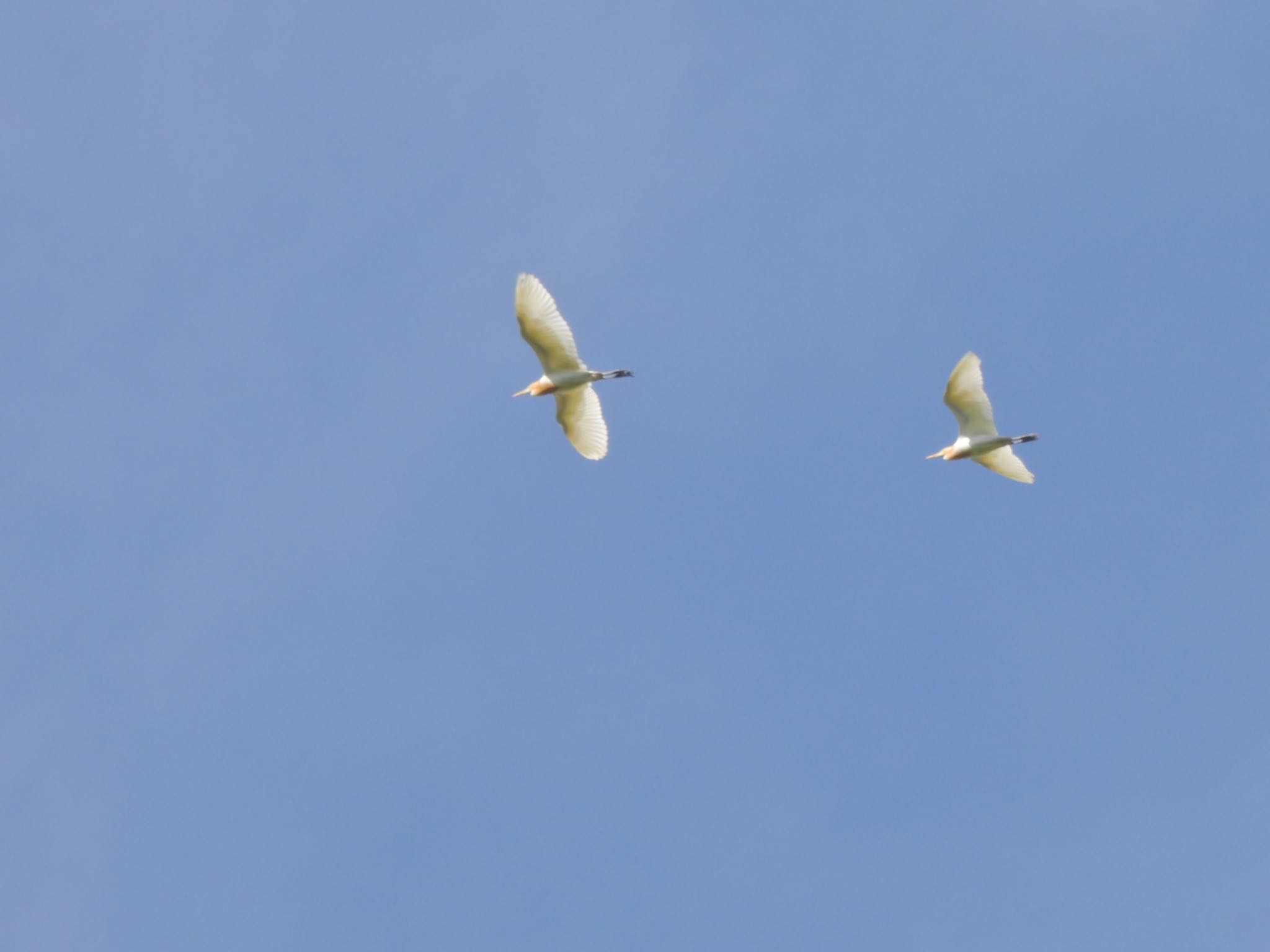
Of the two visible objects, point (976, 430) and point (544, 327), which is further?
point (976, 430)

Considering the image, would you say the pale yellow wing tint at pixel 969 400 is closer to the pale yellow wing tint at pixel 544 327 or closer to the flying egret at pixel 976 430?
the flying egret at pixel 976 430

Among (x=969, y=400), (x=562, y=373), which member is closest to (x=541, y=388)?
(x=562, y=373)

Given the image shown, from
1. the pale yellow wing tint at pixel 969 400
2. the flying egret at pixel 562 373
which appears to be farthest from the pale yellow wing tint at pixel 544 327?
the pale yellow wing tint at pixel 969 400

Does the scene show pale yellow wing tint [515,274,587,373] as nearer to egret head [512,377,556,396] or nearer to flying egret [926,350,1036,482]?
egret head [512,377,556,396]

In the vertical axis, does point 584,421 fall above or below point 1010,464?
above

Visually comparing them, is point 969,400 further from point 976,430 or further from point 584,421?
point 584,421

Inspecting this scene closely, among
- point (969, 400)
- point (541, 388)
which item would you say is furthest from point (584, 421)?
point (969, 400)
